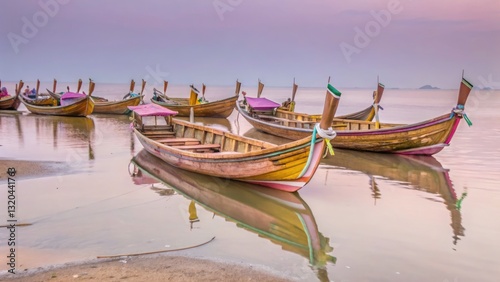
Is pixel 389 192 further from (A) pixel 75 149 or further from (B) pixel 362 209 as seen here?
(A) pixel 75 149

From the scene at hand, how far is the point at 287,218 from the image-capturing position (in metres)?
7.98

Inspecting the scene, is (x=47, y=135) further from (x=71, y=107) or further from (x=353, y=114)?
(x=353, y=114)

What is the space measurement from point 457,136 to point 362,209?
49.1ft

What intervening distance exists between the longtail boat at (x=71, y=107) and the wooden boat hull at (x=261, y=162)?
641 inches

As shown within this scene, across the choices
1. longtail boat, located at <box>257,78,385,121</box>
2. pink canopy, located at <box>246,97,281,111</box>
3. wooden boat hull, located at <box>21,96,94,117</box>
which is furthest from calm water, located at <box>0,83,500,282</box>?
wooden boat hull, located at <box>21,96,94,117</box>

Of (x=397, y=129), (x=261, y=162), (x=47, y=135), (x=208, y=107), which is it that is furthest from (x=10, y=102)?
(x=261, y=162)

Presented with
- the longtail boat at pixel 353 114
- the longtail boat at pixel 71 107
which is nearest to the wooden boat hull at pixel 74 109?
the longtail boat at pixel 71 107

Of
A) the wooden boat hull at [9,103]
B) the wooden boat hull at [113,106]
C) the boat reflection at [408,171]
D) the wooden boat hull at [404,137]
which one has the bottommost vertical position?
the wooden boat hull at [9,103]

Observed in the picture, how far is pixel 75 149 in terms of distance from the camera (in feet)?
48.6

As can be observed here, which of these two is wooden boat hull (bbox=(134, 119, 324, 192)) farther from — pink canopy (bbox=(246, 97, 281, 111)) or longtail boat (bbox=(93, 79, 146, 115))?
longtail boat (bbox=(93, 79, 146, 115))

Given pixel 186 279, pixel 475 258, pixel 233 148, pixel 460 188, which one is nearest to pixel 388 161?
pixel 460 188

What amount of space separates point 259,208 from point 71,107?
21331mm

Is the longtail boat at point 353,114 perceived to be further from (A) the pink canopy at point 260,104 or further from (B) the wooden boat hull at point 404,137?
(B) the wooden boat hull at point 404,137

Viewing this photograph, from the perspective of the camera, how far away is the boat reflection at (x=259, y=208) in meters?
6.57
